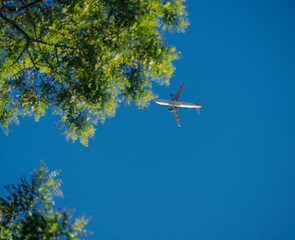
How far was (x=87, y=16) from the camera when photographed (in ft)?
42.4

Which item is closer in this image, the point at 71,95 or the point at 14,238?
the point at 14,238

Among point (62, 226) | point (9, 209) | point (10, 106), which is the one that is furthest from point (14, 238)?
point (10, 106)

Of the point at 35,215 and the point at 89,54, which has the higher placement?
the point at 89,54

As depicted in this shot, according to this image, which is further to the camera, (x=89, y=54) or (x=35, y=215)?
(x=89, y=54)

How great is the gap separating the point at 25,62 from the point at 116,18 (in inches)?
323

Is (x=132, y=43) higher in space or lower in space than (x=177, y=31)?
lower

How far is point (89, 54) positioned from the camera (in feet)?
44.7

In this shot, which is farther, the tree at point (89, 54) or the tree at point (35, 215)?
the tree at point (89, 54)

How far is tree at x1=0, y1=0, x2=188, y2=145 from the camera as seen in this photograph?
13.1m

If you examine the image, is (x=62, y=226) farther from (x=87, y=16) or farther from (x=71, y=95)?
(x=87, y=16)

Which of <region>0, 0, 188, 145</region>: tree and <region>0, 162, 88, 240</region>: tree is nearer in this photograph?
<region>0, 162, 88, 240</region>: tree

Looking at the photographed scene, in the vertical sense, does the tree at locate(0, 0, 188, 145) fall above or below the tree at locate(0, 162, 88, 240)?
above

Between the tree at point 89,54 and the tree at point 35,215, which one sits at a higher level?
the tree at point 89,54

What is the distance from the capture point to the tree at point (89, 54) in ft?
43.1
